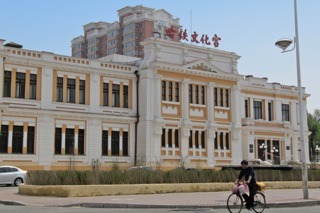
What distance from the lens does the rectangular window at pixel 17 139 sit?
1441 inches

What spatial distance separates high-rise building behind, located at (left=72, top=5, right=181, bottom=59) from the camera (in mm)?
106250

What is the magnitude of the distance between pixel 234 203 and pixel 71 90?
2672 centimetres

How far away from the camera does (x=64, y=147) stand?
39031 mm

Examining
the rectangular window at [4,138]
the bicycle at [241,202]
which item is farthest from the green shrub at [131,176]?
the rectangular window at [4,138]

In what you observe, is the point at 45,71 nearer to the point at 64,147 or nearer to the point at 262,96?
the point at 64,147

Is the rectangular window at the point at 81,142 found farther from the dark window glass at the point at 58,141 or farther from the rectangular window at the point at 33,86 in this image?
the rectangular window at the point at 33,86

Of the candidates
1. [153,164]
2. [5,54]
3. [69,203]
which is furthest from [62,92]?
[69,203]

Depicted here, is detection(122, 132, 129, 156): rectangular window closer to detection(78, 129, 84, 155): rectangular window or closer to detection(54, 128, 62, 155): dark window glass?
detection(78, 129, 84, 155): rectangular window

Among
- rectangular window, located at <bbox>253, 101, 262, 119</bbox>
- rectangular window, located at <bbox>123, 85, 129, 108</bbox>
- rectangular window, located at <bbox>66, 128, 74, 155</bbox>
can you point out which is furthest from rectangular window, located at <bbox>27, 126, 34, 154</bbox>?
rectangular window, located at <bbox>253, 101, 262, 119</bbox>

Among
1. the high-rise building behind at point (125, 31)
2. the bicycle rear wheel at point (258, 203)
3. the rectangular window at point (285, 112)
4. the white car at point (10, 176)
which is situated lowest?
the bicycle rear wheel at point (258, 203)

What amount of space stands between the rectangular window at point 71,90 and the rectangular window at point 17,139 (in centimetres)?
496

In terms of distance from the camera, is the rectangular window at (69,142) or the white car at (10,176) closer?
the white car at (10,176)

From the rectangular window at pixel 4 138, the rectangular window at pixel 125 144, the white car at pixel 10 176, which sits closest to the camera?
the white car at pixel 10 176

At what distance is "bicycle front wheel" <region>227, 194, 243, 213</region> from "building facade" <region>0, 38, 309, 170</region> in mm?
18821
